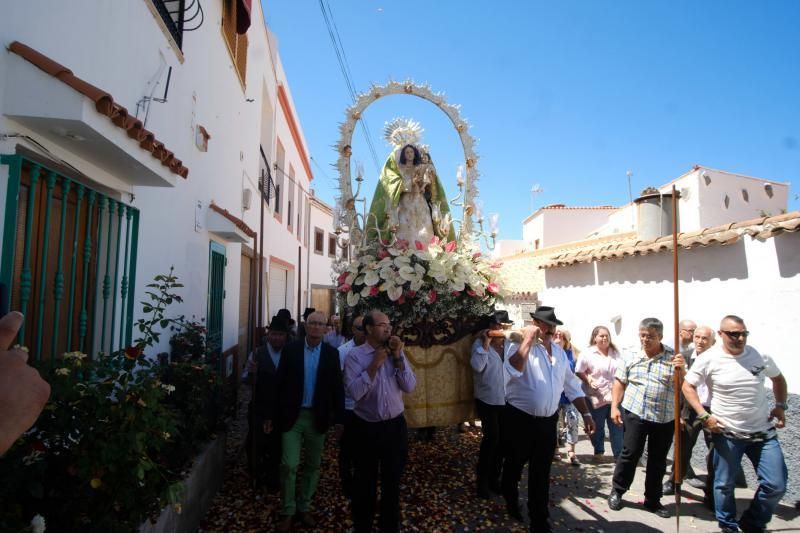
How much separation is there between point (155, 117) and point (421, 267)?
2.74m

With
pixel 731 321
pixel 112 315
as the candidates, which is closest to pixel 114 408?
pixel 112 315

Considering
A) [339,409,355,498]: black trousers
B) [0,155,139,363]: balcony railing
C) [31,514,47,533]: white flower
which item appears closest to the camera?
[31,514,47,533]: white flower

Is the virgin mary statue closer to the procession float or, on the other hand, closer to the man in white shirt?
the procession float

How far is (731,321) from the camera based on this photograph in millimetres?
3482

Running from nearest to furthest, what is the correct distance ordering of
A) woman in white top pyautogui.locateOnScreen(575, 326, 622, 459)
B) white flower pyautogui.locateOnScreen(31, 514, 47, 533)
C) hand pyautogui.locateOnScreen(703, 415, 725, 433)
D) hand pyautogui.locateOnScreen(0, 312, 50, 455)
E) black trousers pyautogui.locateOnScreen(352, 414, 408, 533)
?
1. hand pyautogui.locateOnScreen(0, 312, 50, 455)
2. white flower pyautogui.locateOnScreen(31, 514, 47, 533)
3. black trousers pyautogui.locateOnScreen(352, 414, 408, 533)
4. hand pyautogui.locateOnScreen(703, 415, 725, 433)
5. woman in white top pyautogui.locateOnScreen(575, 326, 622, 459)

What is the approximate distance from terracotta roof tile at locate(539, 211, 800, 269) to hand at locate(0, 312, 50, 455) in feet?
17.4

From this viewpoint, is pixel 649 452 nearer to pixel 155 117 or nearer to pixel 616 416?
pixel 616 416

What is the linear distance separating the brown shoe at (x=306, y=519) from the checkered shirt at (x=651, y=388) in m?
2.74

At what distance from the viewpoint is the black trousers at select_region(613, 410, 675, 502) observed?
3.76m

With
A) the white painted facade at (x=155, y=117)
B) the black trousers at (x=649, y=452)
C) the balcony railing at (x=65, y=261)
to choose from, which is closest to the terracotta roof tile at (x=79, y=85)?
the white painted facade at (x=155, y=117)

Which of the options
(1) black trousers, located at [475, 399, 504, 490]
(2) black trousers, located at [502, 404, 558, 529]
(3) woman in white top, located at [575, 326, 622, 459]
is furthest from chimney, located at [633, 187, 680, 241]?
(2) black trousers, located at [502, 404, 558, 529]

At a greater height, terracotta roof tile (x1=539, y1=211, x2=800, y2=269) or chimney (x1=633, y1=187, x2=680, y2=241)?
chimney (x1=633, y1=187, x2=680, y2=241)

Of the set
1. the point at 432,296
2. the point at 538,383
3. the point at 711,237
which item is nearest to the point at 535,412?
the point at 538,383

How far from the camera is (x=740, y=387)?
135 inches
